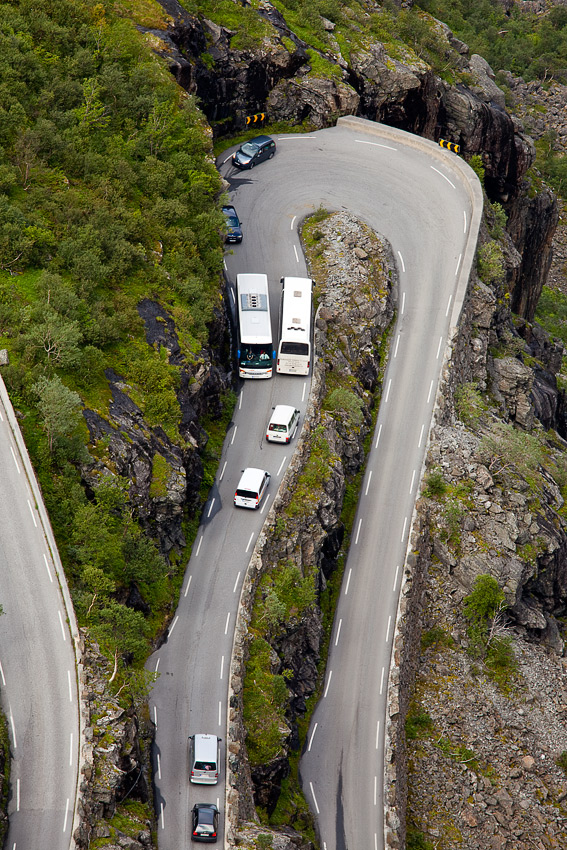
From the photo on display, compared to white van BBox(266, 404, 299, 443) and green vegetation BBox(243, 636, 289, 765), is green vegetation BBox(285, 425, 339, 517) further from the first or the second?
green vegetation BBox(243, 636, 289, 765)

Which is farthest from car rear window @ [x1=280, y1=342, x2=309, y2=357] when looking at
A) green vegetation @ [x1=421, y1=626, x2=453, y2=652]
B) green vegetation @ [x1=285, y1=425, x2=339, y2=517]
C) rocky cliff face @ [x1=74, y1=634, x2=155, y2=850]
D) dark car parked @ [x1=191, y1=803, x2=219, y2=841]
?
dark car parked @ [x1=191, y1=803, x2=219, y2=841]

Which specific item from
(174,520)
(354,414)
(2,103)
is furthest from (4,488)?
(2,103)

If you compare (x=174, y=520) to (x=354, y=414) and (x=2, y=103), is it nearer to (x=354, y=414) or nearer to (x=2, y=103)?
(x=354, y=414)

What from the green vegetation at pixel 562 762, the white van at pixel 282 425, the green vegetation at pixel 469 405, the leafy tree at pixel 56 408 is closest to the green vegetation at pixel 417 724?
the green vegetation at pixel 562 762

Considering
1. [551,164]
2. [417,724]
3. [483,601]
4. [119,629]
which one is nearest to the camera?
[119,629]

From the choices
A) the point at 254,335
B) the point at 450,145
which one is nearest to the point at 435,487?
the point at 254,335

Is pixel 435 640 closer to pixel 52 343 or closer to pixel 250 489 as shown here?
pixel 250 489
